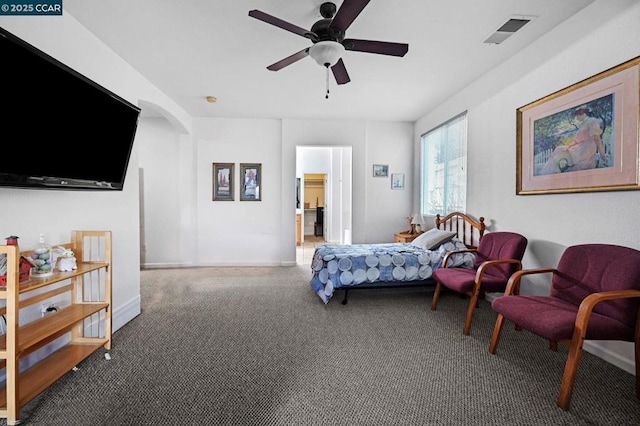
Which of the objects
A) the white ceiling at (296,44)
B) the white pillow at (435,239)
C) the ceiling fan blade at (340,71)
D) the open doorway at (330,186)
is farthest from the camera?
the open doorway at (330,186)

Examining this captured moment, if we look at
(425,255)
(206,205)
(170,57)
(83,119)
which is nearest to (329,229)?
(206,205)

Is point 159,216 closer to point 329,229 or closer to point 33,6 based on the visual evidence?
point 33,6

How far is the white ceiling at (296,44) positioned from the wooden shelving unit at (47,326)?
1796 millimetres

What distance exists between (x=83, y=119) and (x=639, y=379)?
3944mm

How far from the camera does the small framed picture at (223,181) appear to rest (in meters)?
5.40

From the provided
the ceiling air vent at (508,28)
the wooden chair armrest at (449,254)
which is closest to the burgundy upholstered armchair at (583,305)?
the wooden chair armrest at (449,254)

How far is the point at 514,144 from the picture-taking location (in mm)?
3127

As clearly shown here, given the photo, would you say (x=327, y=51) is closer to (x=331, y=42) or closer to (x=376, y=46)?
(x=331, y=42)

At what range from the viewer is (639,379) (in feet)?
5.76

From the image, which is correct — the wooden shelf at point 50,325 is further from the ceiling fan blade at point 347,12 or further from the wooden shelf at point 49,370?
the ceiling fan blade at point 347,12

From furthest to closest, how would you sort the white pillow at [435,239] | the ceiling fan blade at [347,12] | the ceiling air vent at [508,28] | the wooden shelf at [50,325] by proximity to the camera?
the white pillow at [435,239]
the ceiling air vent at [508,28]
the ceiling fan blade at [347,12]
the wooden shelf at [50,325]

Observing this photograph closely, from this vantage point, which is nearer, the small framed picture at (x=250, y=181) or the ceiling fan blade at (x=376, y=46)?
the ceiling fan blade at (x=376, y=46)

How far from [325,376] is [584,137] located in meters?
2.73

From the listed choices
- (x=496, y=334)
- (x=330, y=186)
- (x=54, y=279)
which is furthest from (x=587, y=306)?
(x=330, y=186)
